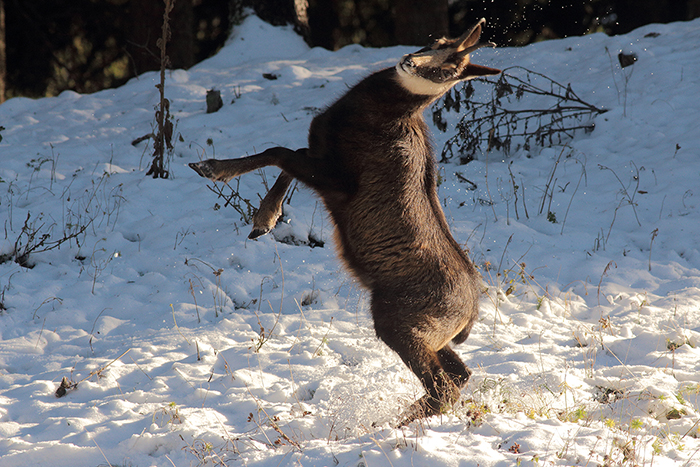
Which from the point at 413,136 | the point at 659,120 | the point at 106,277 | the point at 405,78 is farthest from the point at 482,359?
the point at 659,120

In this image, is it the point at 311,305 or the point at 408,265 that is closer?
the point at 408,265

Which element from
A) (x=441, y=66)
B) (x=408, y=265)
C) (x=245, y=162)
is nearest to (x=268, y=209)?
(x=245, y=162)

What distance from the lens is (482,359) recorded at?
430cm

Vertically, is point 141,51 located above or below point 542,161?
above

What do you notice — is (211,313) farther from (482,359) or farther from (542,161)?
(542,161)

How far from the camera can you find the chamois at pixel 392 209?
130 inches

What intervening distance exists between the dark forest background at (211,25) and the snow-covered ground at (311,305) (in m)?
3.53

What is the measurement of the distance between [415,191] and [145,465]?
2.23 meters

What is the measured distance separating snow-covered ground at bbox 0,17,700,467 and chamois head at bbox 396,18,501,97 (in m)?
1.04

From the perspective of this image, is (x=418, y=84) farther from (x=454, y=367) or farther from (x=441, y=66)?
(x=454, y=367)

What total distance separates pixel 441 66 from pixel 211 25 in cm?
1243

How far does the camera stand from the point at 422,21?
1222 centimetres

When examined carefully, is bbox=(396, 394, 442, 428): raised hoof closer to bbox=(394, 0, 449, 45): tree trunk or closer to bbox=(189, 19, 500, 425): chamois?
bbox=(189, 19, 500, 425): chamois

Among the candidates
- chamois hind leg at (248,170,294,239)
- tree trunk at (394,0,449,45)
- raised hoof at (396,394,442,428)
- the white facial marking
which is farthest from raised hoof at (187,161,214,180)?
tree trunk at (394,0,449,45)
